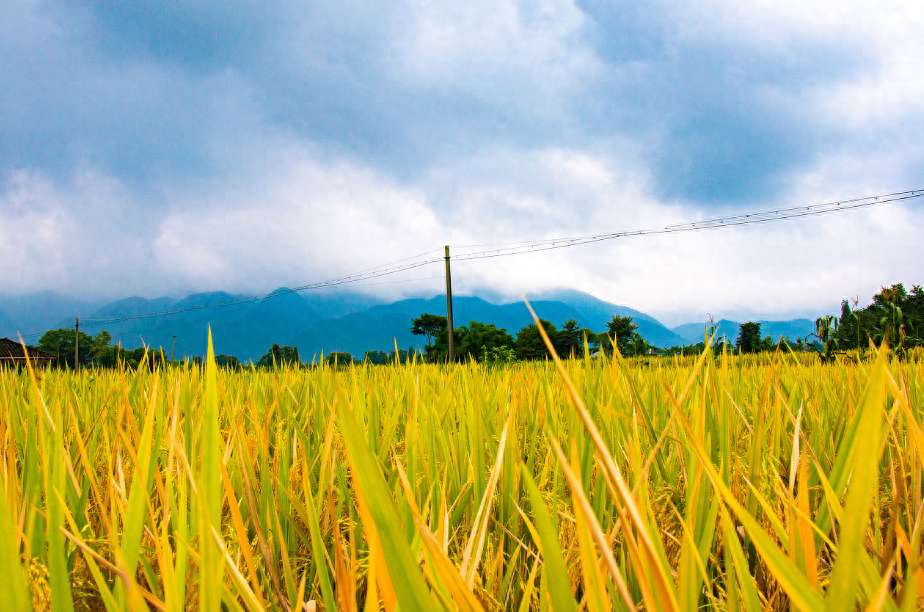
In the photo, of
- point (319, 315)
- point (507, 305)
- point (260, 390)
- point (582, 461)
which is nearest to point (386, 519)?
point (582, 461)

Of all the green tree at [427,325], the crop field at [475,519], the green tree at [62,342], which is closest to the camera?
the crop field at [475,519]

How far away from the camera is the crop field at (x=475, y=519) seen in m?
0.24

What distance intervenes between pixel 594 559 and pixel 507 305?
159m

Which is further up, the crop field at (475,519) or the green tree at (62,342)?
the green tree at (62,342)

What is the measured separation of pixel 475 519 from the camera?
531 mm

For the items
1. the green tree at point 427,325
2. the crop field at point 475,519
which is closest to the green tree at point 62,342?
the green tree at point 427,325

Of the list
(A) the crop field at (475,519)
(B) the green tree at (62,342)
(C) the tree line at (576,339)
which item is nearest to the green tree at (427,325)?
(C) the tree line at (576,339)

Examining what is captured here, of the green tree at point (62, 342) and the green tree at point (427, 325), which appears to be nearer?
the green tree at point (427, 325)

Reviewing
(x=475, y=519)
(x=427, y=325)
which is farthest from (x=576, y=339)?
(x=427, y=325)

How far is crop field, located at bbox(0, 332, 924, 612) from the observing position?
0.78 feet

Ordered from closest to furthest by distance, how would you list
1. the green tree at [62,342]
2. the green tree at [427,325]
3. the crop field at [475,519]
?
1. the crop field at [475,519]
2. the green tree at [427,325]
3. the green tree at [62,342]

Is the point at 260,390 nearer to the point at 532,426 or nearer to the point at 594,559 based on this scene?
the point at 532,426

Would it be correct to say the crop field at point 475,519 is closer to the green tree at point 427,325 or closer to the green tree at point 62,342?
the green tree at point 427,325

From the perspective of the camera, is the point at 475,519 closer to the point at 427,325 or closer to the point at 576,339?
the point at 576,339
